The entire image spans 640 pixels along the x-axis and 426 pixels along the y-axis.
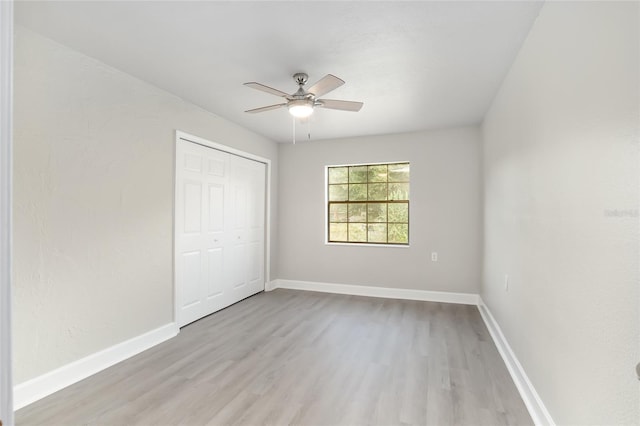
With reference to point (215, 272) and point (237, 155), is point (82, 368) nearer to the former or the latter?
point (215, 272)

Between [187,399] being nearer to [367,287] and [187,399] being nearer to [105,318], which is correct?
[105,318]

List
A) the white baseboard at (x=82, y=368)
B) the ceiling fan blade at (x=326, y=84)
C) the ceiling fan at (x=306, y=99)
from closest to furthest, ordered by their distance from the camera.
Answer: the white baseboard at (x=82, y=368) → the ceiling fan blade at (x=326, y=84) → the ceiling fan at (x=306, y=99)

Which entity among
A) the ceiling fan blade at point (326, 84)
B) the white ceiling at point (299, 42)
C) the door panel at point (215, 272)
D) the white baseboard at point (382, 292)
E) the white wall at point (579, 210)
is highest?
the white ceiling at point (299, 42)

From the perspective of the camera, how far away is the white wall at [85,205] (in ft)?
6.94

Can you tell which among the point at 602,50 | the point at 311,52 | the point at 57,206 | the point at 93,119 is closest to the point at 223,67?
the point at 311,52

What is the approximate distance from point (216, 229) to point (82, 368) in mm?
1955

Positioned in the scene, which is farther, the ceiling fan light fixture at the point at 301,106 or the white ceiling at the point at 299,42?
the ceiling fan light fixture at the point at 301,106

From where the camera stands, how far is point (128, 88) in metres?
2.80

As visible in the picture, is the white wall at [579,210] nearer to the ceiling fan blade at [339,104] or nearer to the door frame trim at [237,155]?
the ceiling fan blade at [339,104]

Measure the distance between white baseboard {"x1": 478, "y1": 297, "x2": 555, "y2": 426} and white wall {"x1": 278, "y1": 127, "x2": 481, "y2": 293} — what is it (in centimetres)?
126

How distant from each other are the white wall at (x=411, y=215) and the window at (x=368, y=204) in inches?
6.1

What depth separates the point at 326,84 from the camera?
7.70ft

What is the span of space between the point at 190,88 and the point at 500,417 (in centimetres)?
360

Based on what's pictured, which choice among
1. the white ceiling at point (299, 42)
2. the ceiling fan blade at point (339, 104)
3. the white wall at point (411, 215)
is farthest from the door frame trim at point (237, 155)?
the ceiling fan blade at point (339, 104)
